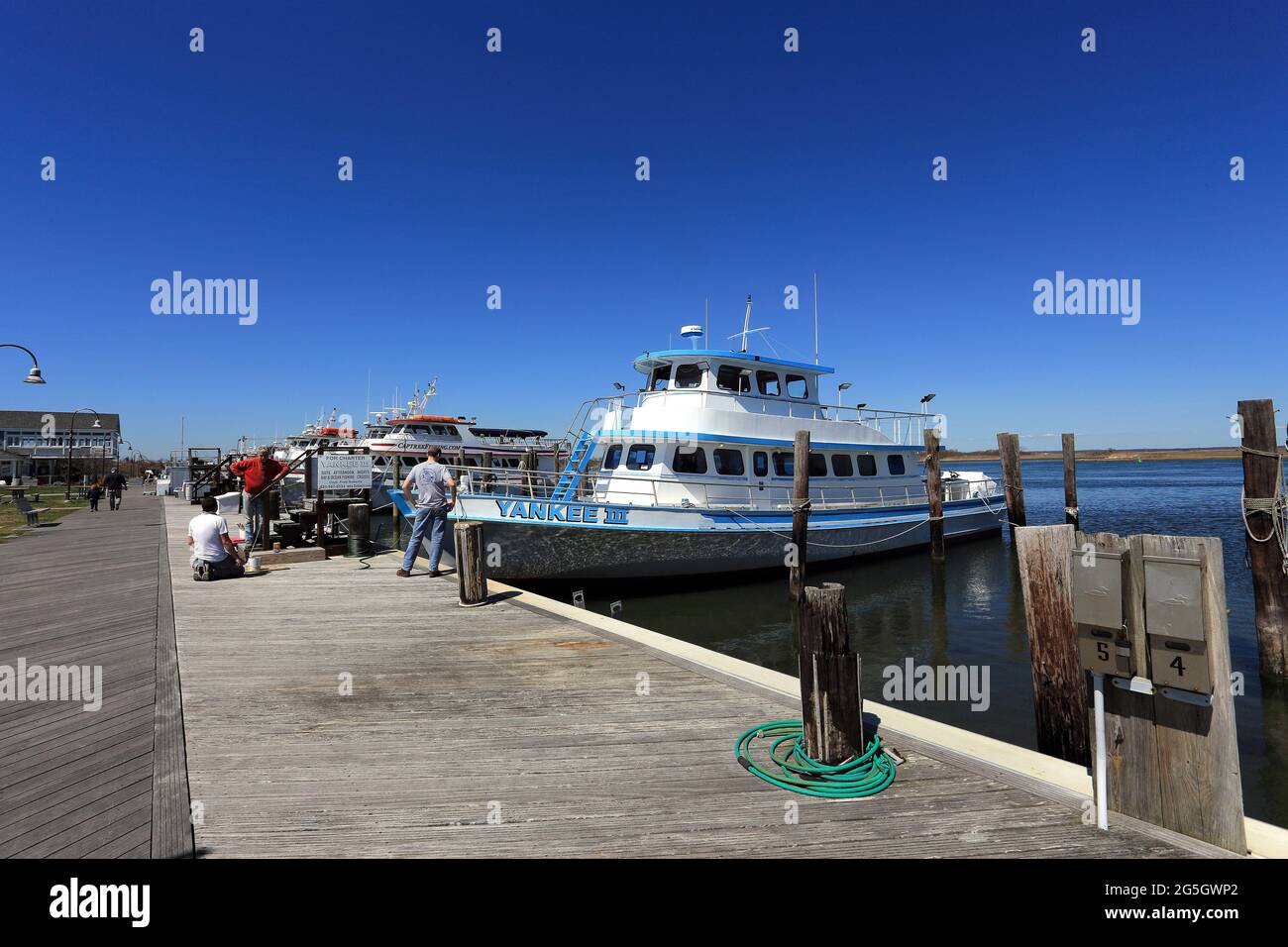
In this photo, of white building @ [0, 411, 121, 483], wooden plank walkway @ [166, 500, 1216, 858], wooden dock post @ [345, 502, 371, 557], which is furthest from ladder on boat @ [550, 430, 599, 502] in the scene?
white building @ [0, 411, 121, 483]

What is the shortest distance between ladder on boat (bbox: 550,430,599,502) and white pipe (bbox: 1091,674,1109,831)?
11458mm

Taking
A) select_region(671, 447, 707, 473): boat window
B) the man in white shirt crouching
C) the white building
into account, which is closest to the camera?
the man in white shirt crouching

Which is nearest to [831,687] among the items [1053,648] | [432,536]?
[1053,648]

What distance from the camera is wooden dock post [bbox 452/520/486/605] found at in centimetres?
712

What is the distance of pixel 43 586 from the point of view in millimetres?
8305

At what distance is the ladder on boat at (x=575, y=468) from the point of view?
1384 cm

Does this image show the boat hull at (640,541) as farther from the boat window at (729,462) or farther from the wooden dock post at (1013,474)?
the wooden dock post at (1013,474)

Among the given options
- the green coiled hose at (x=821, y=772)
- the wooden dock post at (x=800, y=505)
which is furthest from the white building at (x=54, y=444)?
the green coiled hose at (x=821, y=772)

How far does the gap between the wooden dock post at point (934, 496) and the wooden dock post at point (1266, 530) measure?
358 inches

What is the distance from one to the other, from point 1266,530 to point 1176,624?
834cm

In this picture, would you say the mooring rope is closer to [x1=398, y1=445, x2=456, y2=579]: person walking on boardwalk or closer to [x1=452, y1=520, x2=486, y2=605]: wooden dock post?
[x1=452, y1=520, x2=486, y2=605]: wooden dock post

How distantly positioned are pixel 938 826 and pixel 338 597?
7.09 meters

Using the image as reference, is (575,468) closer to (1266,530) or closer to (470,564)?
(470,564)
